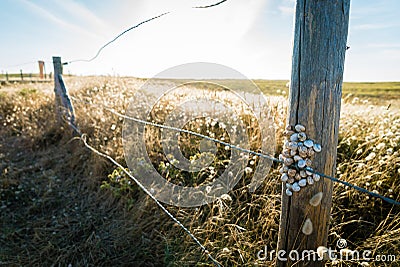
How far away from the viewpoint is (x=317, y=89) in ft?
3.92

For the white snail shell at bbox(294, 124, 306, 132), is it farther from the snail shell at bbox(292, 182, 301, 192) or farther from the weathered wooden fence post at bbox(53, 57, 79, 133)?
the weathered wooden fence post at bbox(53, 57, 79, 133)

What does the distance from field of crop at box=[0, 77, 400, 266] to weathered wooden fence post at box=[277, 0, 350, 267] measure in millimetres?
684

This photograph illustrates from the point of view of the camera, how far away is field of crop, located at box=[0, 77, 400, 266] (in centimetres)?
208

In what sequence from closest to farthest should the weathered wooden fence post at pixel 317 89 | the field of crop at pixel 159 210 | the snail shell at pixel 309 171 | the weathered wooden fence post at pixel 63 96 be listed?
the weathered wooden fence post at pixel 317 89
the snail shell at pixel 309 171
the field of crop at pixel 159 210
the weathered wooden fence post at pixel 63 96

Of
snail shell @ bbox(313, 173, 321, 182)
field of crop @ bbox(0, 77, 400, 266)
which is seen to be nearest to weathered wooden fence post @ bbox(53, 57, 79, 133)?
field of crop @ bbox(0, 77, 400, 266)

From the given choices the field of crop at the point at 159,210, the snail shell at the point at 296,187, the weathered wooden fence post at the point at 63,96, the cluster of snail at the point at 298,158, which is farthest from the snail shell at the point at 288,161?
the weathered wooden fence post at the point at 63,96

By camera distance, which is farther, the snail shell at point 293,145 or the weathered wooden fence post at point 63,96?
the weathered wooden fence post at point 63,96

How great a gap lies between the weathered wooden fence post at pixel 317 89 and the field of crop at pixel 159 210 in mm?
684

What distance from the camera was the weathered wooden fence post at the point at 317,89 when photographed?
1.14 meters

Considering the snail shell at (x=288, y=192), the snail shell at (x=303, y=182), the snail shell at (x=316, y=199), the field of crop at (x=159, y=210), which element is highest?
the snail shell at (x=303, y=182)

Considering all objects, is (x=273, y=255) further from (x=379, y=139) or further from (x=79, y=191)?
(x=79, y=191)

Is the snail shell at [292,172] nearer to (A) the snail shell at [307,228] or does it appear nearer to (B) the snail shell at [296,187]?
(B) the snail shell at [296,187]

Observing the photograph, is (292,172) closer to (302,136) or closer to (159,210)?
(302,136)

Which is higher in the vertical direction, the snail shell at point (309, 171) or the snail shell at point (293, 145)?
the snail shell at point (293, 145)
